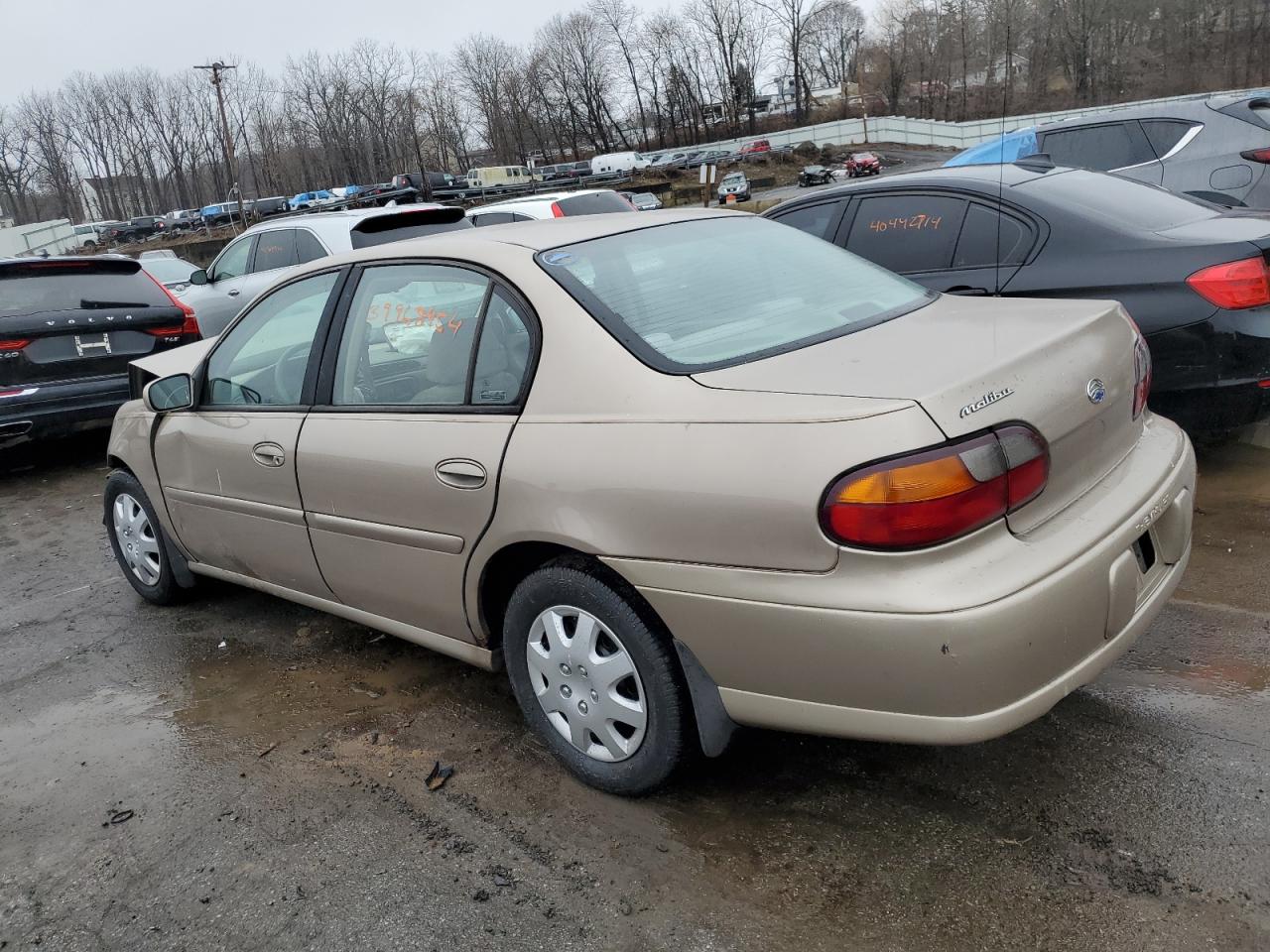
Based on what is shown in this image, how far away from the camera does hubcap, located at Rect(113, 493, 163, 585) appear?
14.9ft

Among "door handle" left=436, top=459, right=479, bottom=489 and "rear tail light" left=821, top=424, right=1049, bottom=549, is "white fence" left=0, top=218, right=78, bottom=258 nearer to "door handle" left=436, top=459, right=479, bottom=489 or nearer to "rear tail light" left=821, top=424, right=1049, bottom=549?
"door handle" left=436, top=459, right=479, bottom=489

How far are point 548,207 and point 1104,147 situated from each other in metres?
5.30

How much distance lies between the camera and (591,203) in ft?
35.1

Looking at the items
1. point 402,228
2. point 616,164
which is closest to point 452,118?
point 616,164

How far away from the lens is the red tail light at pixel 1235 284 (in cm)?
410

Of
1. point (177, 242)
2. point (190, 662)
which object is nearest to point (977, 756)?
point (190, 662)

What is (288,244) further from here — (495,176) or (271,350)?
(495,176)

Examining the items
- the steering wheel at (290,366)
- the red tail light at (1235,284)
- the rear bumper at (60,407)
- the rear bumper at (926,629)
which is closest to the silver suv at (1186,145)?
the red tail light at (1235,284)

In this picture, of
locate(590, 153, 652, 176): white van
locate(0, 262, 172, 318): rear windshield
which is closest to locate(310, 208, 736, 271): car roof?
locate(0, 262, 172, 318): rear windshield

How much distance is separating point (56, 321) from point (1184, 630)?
23.5ft

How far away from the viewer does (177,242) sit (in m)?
52.9

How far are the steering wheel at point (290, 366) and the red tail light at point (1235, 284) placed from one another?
361 cm

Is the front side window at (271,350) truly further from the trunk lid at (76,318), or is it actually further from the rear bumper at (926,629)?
the trunk lid at (76,318)

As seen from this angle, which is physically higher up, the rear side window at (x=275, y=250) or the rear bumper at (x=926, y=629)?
the rear side window at (x=275, y=250)
